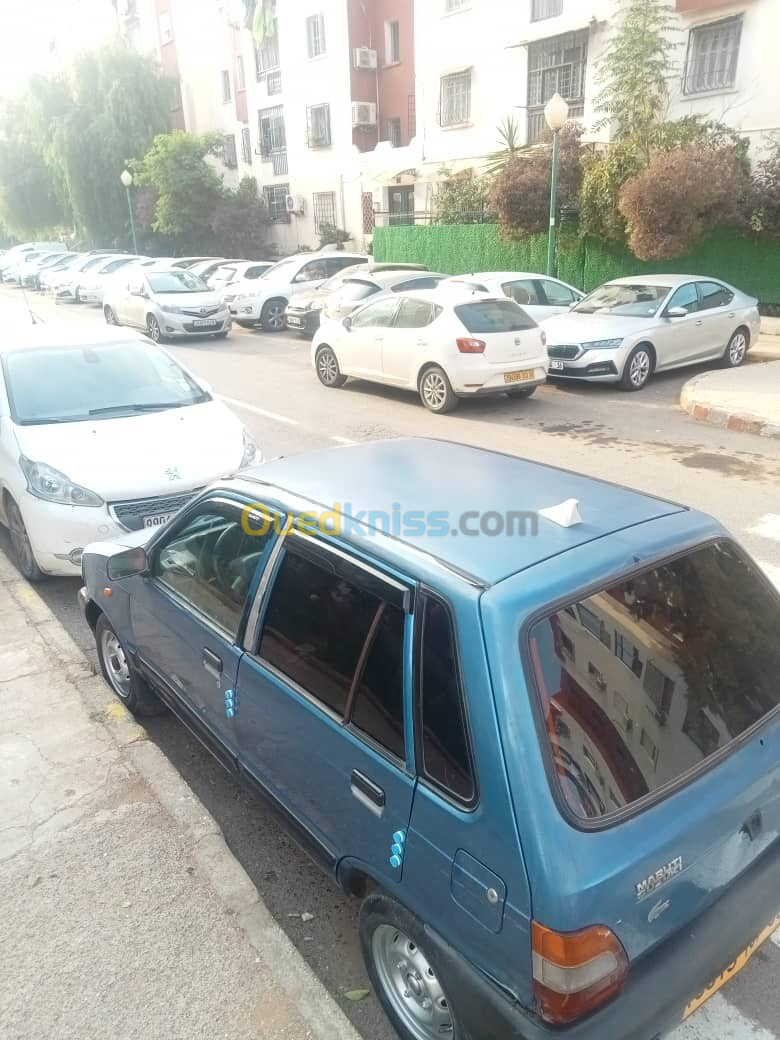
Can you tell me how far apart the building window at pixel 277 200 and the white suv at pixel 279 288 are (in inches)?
578

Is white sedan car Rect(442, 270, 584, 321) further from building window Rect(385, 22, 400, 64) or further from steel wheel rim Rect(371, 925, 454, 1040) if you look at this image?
building window Rect(385, 22, 400, 64)

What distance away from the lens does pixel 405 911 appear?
7.13 feet

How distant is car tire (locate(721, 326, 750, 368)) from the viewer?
12.9 meters

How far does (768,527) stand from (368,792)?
5.15 meters

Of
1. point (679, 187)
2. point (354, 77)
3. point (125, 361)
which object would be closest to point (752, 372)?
point (679, 187)

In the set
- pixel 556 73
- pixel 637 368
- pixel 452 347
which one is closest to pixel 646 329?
pixel 637 368

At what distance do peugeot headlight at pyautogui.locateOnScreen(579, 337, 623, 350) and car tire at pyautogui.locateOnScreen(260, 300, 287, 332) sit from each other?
921 cm

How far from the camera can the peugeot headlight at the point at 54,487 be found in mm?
5230

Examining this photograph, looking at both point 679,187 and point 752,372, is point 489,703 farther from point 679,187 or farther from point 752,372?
point 679,187

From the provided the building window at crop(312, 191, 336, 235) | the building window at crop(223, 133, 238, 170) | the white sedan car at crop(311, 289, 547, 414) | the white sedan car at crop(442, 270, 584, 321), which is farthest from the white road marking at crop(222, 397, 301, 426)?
the building window at crop(223, 133, 238, 170)

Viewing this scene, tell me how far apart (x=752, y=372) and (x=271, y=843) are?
36.0ft

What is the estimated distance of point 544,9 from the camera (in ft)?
69.5

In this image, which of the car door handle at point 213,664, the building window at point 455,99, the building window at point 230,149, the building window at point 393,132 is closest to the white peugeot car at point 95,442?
the car door handle at point 213,664

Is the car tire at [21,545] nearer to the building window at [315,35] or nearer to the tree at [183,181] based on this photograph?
the tree at [183,181]
